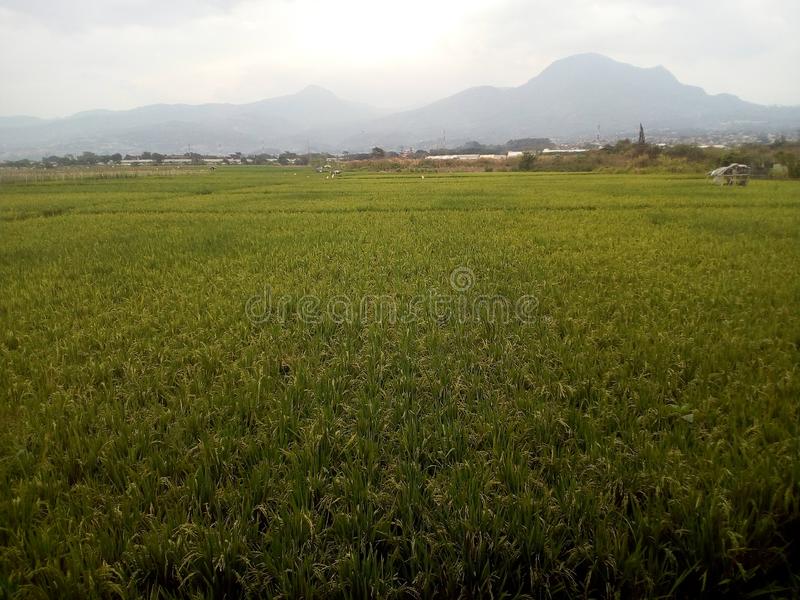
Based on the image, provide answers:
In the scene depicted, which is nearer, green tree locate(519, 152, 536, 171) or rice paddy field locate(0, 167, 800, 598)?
rice paddy field locate(0, 167, 800, 598)

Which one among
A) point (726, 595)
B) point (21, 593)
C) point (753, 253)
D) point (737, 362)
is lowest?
point (726, 595)

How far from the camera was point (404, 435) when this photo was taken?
109 inches

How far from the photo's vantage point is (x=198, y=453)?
273 centimetres

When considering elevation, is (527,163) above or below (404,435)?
above

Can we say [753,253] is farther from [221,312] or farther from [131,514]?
[131,514]

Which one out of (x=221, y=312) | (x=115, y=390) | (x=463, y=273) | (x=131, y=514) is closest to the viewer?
(x=131, y=514)

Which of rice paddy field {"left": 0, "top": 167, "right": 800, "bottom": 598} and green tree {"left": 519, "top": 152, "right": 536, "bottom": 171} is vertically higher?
green tree {"left": 519, "top": 152, "right": 536, "bottom": 171}

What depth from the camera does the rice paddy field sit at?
193 centimetres

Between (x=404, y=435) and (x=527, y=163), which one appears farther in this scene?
(x=527, y=163)

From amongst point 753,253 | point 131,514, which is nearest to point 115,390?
point 131,514

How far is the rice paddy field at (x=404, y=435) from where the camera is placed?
6.32 feet

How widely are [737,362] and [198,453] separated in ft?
13.8

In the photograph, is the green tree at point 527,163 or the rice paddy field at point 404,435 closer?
the rice paddy field at point 404,435

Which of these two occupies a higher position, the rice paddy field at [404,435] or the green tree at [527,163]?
the green tree at [527,163]
